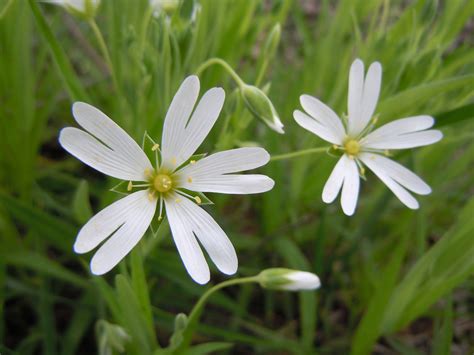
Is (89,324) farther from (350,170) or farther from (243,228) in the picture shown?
(350,170)

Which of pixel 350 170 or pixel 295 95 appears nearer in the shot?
pixel 350 170

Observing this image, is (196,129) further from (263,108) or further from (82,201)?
(82,201)

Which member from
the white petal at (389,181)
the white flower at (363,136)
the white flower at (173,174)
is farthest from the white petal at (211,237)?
the white petal at (389,181)

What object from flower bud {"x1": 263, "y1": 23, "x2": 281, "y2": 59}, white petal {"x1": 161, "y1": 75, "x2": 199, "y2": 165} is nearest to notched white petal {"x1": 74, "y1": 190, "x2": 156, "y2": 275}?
white petal {"x1": 161, "y1": 75, "x2": 199, "y2": 165}

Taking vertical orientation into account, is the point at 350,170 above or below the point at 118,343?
above

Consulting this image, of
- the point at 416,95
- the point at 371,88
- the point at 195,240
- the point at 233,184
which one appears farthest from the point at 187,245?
the point at 416,95

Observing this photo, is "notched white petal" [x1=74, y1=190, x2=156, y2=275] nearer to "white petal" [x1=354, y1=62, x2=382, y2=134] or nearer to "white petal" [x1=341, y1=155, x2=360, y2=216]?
"white petal" [x1=341, y1=155, x2=360, y2=216]

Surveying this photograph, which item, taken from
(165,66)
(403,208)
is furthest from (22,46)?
(403,208)

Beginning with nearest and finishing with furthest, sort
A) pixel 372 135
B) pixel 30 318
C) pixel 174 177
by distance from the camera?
pixel 174 177
pixel 372 135
pixel 30 318

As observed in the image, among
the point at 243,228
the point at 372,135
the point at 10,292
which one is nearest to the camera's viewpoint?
the point at 372,135
